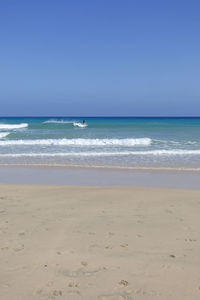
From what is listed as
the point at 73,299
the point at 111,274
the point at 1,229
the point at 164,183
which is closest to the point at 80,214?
the point at 1,229

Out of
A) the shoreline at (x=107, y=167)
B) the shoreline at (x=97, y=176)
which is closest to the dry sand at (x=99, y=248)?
the shoreline at (x=97, y=176)

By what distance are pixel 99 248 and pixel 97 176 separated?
639cm

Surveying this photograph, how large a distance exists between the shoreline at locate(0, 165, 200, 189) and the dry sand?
7.70ft

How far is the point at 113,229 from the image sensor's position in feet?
16.5

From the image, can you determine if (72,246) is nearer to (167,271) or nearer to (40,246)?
(40,246)

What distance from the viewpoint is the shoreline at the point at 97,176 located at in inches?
377

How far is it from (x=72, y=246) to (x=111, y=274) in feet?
3.09

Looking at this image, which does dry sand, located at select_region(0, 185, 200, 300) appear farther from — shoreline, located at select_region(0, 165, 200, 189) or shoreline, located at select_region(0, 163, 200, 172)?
shoreline, located at select_region(0, 163, 200, 172)

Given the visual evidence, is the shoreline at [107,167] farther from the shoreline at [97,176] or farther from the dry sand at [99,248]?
the dry sand at [99,248]

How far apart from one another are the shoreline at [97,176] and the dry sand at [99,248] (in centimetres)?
235

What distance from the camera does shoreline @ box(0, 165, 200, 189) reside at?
958 centimetres

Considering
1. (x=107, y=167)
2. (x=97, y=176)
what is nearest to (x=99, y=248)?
(x=97, y=176)

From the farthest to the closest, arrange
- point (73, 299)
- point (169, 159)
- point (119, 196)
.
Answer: point (169, 159)
point (119, 196)
point (73, 299)

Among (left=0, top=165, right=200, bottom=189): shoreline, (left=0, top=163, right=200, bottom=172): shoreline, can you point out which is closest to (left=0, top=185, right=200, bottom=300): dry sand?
(left=0, top=165, right=200, bottom=189): shoreline
